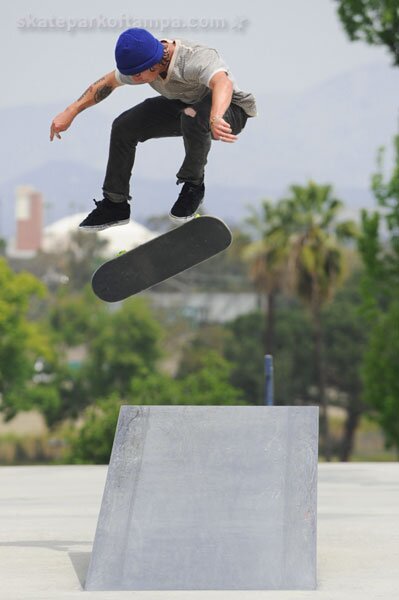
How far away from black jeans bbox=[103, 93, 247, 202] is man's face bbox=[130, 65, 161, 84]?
1.09 feet

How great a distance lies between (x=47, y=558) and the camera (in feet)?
27.6

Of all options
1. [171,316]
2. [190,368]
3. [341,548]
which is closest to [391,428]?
[341,548]

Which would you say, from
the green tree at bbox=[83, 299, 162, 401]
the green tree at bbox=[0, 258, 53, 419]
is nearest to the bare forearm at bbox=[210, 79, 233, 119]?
the green tree at bbox=[0, 258, 53, 419]

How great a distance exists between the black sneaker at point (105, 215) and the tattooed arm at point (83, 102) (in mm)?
645

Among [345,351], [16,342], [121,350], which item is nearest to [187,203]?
[16,342]

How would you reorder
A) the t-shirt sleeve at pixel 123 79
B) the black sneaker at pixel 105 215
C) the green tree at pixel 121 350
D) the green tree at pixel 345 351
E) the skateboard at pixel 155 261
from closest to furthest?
the t-shirt sleeve at pixel 123 79
the skateboard at pixel 155 261
the black sneaker at pixel 105 215
the green tree at pixel 345 351
the green tree at pixel 121 350

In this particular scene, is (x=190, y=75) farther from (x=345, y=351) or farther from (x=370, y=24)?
(x=345, y=351)

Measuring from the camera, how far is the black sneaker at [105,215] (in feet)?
29.1

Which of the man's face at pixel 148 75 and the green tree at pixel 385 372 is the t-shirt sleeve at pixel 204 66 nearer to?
the man's face at pixel 148 75

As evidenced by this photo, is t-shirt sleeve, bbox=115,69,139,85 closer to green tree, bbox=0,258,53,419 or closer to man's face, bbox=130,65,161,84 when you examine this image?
man's face, bbox=130,65,161,84

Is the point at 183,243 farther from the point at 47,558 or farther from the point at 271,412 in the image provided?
the point at 47,558

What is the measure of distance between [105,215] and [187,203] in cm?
71

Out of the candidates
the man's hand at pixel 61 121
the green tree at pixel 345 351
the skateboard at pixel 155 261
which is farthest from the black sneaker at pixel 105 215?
the green tree at pixel 345 351

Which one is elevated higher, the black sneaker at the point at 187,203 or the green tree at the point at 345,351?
the black sneaker at the point at 187,203
